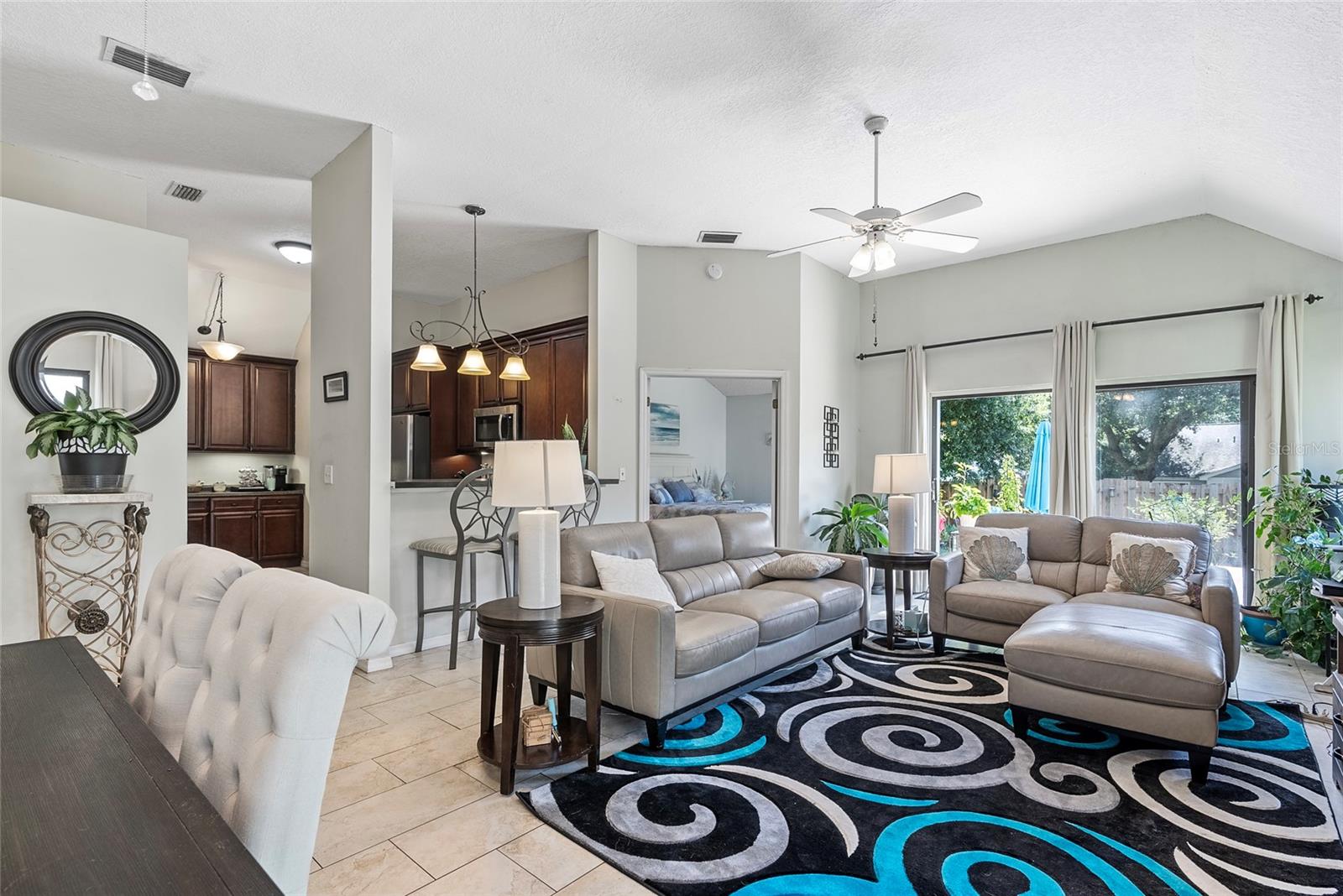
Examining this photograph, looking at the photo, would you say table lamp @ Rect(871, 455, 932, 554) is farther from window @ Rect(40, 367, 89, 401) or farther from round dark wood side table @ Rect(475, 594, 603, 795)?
window @ Rect(40, 367, 89, 401)

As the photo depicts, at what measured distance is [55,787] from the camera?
905 millimetres

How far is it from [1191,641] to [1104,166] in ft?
9.51

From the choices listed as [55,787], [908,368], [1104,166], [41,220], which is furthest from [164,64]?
[908,368]

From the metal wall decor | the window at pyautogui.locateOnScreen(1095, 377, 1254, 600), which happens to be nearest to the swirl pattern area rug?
the window at pyautogui.locateOnScreen(1095, 377, 1254, 600)

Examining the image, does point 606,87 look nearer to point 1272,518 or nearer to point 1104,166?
point 1104,166

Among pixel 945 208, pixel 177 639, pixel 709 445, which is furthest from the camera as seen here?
pixel 709 445

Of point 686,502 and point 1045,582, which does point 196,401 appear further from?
→ point 1045,582

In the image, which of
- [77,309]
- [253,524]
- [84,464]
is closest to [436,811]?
[84,464]

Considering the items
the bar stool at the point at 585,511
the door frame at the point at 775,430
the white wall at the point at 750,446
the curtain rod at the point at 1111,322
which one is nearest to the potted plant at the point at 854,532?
the door frame at the point at 775,430

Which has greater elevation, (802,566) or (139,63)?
(139,63)

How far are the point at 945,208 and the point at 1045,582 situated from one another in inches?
103

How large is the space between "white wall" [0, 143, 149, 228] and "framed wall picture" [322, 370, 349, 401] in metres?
1.78

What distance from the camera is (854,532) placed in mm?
6039

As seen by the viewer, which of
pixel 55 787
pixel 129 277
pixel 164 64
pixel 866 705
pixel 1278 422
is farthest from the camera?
pixel 1278 422
